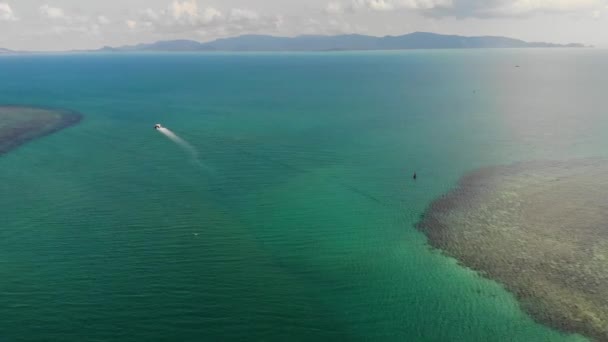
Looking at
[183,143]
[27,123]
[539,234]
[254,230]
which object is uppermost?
[27,123]

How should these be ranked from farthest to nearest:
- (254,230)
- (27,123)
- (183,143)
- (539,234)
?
1. (27,123)
2. (183,143)
3. (254,230)
4. (539,234)

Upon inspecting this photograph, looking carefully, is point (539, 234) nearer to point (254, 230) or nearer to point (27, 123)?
point (254, 230)

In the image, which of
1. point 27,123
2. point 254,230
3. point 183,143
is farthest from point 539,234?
point 27,123

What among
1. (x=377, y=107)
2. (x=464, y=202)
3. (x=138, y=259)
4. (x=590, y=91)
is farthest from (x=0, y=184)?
(x=590, y=91)

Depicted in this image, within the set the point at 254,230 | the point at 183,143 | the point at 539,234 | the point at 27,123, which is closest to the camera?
the point at 539,234

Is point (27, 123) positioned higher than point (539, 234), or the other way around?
point (27, 123)

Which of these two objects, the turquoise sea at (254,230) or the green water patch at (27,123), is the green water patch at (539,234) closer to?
the turquoise sea at (254,230)

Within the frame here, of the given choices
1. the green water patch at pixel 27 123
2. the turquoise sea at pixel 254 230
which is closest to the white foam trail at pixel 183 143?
the turquoise sea at pixel 254 230

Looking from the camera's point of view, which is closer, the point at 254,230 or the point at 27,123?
the point at 254,230
